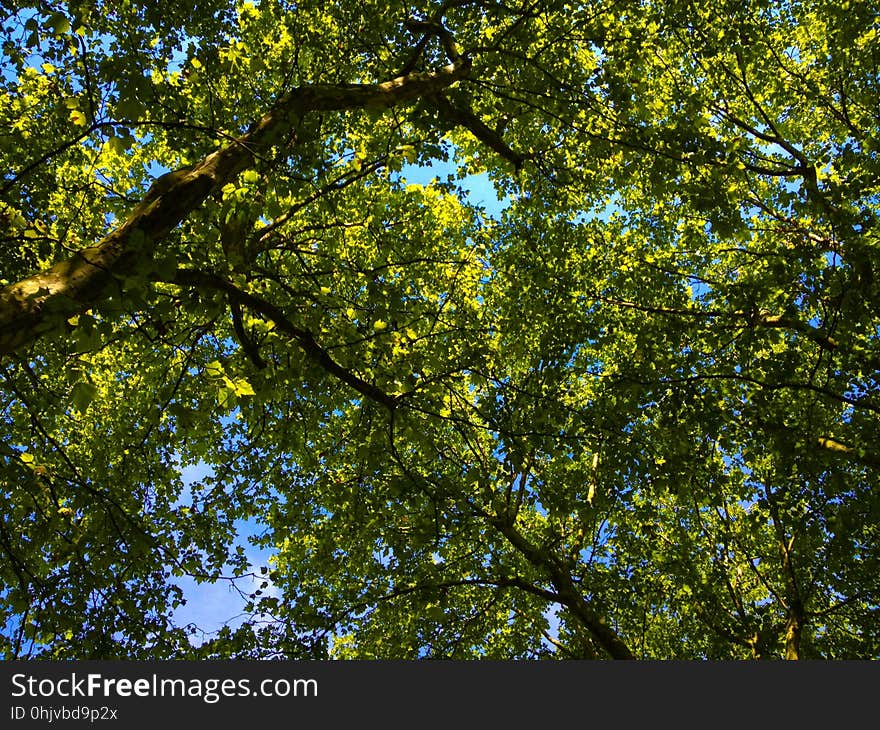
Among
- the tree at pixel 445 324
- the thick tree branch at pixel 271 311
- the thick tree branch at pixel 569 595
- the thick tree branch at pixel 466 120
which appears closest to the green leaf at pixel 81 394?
the tree at pixel 445 324

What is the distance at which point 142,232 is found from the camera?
3803 millimetres

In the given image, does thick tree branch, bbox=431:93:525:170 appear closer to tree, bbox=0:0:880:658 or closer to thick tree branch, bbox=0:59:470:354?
tree, bbox=0:0:880:658

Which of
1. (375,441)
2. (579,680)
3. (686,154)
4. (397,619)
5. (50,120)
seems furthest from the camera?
(397,619)

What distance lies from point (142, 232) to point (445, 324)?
20.1 feet

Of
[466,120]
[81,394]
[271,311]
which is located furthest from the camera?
[466,120]

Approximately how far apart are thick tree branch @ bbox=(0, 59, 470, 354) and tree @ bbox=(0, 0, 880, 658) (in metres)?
0.03

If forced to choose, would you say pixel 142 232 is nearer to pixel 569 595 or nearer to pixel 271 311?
pixel 271 311

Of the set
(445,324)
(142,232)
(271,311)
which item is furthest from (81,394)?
(445,324)

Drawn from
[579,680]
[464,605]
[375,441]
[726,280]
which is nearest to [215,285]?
[375,441]

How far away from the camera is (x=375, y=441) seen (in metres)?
8.22

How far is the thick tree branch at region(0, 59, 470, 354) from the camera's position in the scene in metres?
3.53

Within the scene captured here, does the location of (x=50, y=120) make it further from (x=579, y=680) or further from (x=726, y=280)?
(x=726, y=280)

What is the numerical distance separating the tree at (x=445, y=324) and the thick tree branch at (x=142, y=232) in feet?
0.09

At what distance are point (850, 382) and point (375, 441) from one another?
7.36 meters
